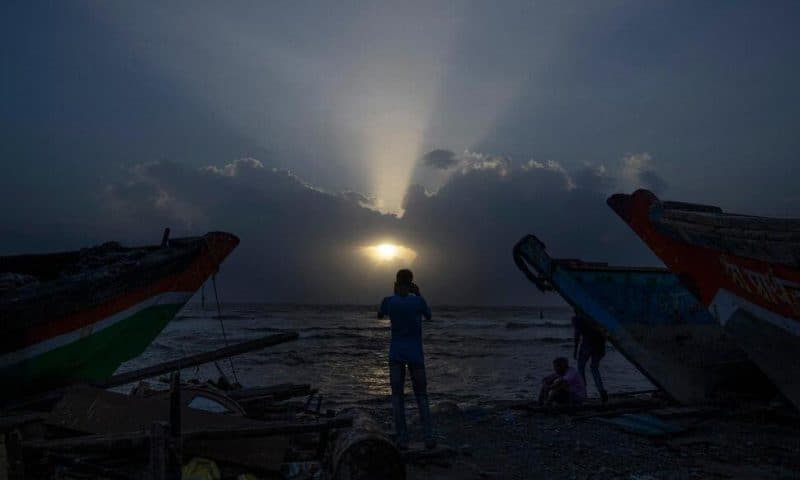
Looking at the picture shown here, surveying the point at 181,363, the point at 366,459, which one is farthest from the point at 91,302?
the point at 366,459

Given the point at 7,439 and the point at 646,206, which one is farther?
the point at 646,206

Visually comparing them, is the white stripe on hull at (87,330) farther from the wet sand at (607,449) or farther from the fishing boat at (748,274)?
the fishing boat at (748,274)

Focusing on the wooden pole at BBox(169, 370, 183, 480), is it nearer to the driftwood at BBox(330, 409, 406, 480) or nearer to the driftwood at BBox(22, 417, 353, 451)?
the driftwood at BBox(22, 417, 353, 451)

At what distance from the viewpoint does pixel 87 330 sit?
602 centimetres

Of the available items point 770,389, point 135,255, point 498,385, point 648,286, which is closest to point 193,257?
point 135,255

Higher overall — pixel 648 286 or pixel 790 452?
pixel 648 286

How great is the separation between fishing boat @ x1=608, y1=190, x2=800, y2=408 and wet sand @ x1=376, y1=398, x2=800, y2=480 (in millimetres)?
1114

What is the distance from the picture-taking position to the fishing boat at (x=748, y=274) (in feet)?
19.7

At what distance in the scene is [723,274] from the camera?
7.12 metres

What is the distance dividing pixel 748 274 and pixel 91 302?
7950 mm

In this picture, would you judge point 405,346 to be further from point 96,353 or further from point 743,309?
point 743,309

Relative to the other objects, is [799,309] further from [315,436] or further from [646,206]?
[315,436]

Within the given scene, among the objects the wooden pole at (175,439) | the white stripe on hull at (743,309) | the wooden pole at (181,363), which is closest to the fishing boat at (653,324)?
the white stripe on hull at (743,309)

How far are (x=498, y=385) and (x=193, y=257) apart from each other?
483 inches
